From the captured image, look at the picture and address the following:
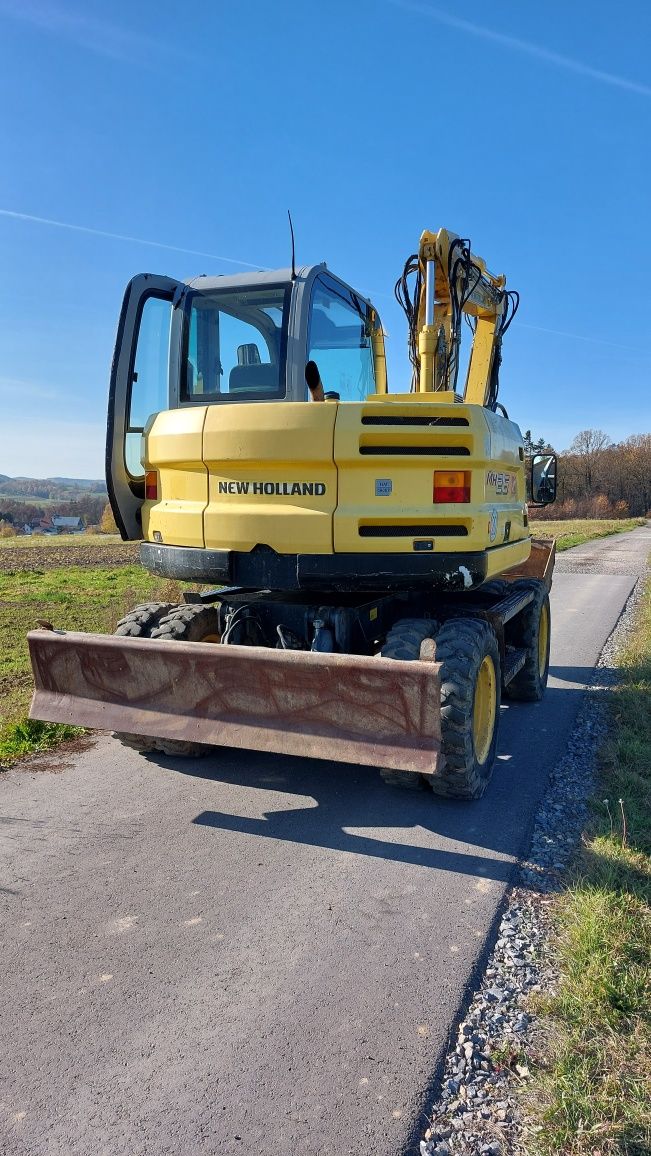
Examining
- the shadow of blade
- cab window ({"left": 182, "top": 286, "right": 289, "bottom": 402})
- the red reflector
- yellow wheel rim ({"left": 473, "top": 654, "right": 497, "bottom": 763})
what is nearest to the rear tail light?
the red reflector

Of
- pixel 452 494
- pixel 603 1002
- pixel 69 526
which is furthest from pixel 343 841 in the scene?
pixel 69 526

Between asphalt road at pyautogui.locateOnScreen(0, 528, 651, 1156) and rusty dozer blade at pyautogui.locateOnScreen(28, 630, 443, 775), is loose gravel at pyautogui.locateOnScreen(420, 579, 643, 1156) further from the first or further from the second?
rusty dozer blade at pyautogui.locateOnScreen(28, 630, 443, 775)

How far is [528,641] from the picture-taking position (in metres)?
6.47

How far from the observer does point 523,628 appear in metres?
6.52

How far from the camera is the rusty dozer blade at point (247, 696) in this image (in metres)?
3.74

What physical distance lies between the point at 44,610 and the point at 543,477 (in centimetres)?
822

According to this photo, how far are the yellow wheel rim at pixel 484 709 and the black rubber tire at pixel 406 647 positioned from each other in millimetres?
399

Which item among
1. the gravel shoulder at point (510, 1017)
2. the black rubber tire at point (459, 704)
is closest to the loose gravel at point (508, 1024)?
the gravel shoulder at point (510, 1017)

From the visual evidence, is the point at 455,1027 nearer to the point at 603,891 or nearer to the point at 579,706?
the point at 603,891

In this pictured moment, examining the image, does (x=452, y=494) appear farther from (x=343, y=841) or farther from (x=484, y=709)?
(x=343, y=841)

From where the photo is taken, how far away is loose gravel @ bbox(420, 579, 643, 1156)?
2117mm

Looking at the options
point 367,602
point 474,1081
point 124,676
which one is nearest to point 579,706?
point 367,602

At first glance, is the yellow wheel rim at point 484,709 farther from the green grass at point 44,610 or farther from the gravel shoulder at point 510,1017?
the green grass at point 44,610

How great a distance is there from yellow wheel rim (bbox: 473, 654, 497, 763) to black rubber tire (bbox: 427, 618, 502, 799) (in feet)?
0.45
